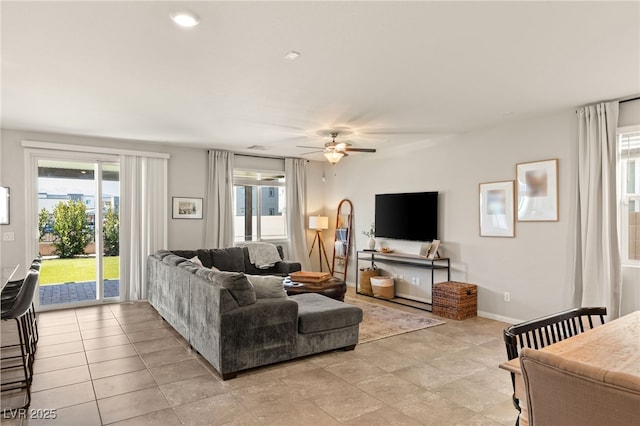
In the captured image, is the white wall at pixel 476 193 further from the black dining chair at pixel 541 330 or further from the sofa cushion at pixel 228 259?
the black dining chair at pixel 541 330

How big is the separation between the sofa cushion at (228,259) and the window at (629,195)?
531 cm

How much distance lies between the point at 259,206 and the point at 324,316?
4.51m

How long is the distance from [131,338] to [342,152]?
354 cm

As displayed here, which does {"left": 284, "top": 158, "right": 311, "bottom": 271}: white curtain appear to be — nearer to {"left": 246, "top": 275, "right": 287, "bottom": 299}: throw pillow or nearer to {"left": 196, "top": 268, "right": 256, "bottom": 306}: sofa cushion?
{"left": 246, "top": 275, "right": 287, "bottom": 299}: throw pillow

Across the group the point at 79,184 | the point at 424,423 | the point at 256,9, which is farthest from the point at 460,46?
the point at 79,184

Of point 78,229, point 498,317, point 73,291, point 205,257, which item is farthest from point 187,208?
point 498,317

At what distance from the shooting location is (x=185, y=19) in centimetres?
236

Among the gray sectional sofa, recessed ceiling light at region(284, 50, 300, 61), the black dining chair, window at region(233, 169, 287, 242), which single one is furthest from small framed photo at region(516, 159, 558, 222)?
window at region(233, 169, 287, 242)

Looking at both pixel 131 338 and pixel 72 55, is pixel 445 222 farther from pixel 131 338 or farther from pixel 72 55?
pixel 72 55

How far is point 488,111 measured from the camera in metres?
4.52

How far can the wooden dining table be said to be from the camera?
143 centimetres

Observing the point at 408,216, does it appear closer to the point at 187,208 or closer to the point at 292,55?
the point at 187,208

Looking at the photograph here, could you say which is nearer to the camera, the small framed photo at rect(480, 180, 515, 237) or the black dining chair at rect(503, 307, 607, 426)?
the black dining chair at rect(503, 307, 607, 426)

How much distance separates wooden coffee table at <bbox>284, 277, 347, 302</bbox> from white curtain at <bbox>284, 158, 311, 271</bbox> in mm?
2626
